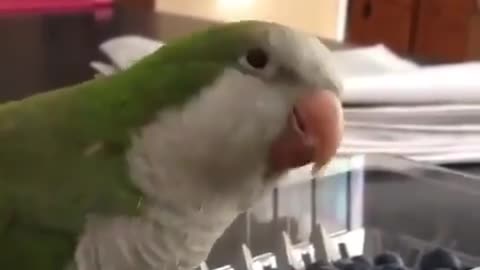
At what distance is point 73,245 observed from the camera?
0.38 metres

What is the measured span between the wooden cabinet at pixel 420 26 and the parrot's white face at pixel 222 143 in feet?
5.44

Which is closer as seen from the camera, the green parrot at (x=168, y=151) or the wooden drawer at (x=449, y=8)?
the green parrot at (x=168, y=151)

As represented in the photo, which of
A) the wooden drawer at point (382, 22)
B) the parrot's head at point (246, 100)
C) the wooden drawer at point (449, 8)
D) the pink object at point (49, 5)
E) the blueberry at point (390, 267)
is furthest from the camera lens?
the wooden drawer at point (382, 22)

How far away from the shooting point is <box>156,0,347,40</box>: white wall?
2090 mm

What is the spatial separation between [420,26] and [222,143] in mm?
1863

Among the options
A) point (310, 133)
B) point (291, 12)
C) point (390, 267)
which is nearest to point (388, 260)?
point (390, 267)

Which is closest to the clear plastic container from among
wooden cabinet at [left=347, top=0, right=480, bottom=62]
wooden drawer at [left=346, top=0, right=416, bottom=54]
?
wooden cabinet at [left=347, top=0, right=480, bottom=62]

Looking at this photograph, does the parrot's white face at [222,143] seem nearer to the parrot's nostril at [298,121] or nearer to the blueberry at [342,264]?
the parrot's nostril at [298,121]

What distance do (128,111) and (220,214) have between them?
0.05 m

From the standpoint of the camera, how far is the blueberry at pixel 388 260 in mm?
642

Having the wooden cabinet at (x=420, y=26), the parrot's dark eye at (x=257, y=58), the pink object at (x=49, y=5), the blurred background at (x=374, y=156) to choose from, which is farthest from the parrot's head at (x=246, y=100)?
the wooden cabinet at (x=420, y=26)

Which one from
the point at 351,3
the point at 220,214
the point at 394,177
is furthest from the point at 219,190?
the point at 351,3

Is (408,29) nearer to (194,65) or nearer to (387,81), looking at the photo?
(387,81)

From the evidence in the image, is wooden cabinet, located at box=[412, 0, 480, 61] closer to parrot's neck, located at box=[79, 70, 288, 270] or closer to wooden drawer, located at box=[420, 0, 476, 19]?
wooden drawer, located at box=[420, 0, 476, 19]
